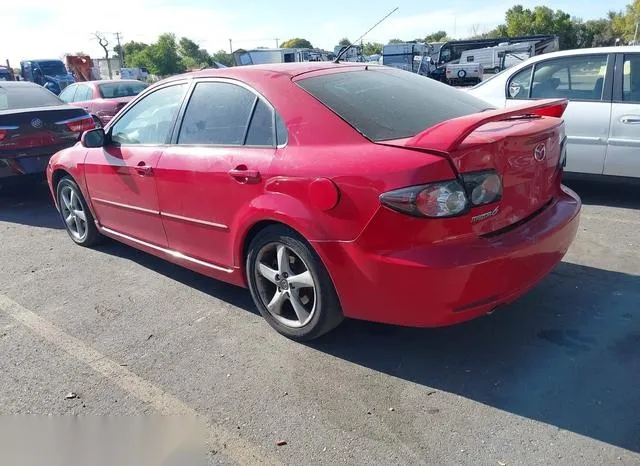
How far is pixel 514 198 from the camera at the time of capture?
2.93 meters

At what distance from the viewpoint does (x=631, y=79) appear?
5.48 meters

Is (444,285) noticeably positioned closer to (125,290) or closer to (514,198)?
(514,198)

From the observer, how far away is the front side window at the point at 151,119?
4047 mm

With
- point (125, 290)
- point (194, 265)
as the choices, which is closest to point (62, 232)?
point (125, 290)

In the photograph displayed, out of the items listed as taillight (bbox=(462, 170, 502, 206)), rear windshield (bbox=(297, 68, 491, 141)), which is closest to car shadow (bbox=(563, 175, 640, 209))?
rear windshield (bbox=(297, 68, 491, 141))

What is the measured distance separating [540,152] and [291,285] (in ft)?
5.30

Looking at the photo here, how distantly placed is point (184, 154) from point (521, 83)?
167 inches

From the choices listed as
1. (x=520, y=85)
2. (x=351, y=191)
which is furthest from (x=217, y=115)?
(x=520, y=85)

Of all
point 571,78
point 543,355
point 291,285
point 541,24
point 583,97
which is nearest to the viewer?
point 543,355

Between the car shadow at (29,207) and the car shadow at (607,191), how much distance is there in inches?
233

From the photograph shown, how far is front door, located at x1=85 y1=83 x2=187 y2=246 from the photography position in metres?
4.08

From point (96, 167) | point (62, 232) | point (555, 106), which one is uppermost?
point (555, 106)

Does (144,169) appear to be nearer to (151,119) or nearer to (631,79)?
(151,119)

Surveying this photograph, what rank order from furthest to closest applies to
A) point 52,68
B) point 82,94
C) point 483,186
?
1. point 52,68
2. point 82,94
3. point 483,186
